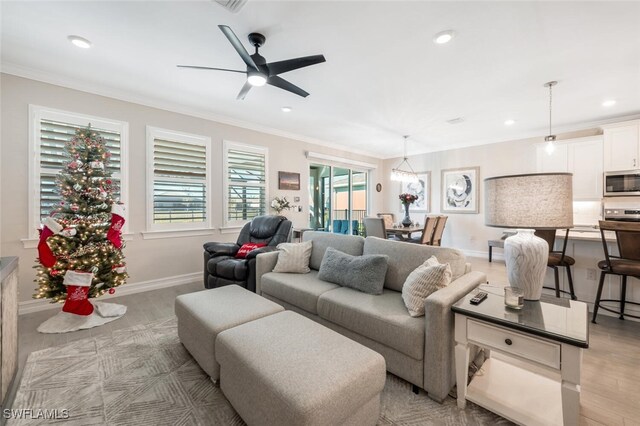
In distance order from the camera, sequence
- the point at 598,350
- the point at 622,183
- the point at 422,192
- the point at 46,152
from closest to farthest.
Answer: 1. the point at 598,350
2. the point at 46,152
3. the point at 622,183
4. the point at 422,192

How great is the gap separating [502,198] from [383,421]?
145cm

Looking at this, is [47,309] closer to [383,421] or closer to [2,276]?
[2,276]

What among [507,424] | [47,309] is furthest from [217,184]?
[507,424]

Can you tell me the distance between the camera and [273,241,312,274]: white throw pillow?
285 centimetres

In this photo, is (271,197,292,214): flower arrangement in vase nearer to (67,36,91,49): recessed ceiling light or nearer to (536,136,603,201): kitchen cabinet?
(67,36,91,49): recessed ceiling light

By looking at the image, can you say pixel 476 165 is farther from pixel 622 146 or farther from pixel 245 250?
pixel 245 250

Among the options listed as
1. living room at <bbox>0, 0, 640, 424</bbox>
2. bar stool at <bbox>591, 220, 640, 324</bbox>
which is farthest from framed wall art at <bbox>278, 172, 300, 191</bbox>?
bar stool at <bbox>591, 220, 640, 324</bbox>

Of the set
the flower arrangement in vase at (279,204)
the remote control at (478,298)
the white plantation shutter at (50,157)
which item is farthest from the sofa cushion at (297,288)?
the white plantation shutter at (50,157)

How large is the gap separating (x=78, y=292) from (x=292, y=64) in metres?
3.07

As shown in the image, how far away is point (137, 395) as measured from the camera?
5.49 feet

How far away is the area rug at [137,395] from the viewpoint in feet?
4.91

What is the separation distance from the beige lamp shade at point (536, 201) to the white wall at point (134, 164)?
13.2ft

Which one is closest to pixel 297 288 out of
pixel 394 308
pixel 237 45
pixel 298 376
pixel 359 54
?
pixel 394 308

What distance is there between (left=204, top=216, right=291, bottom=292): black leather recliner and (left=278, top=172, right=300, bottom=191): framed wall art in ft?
4.97
